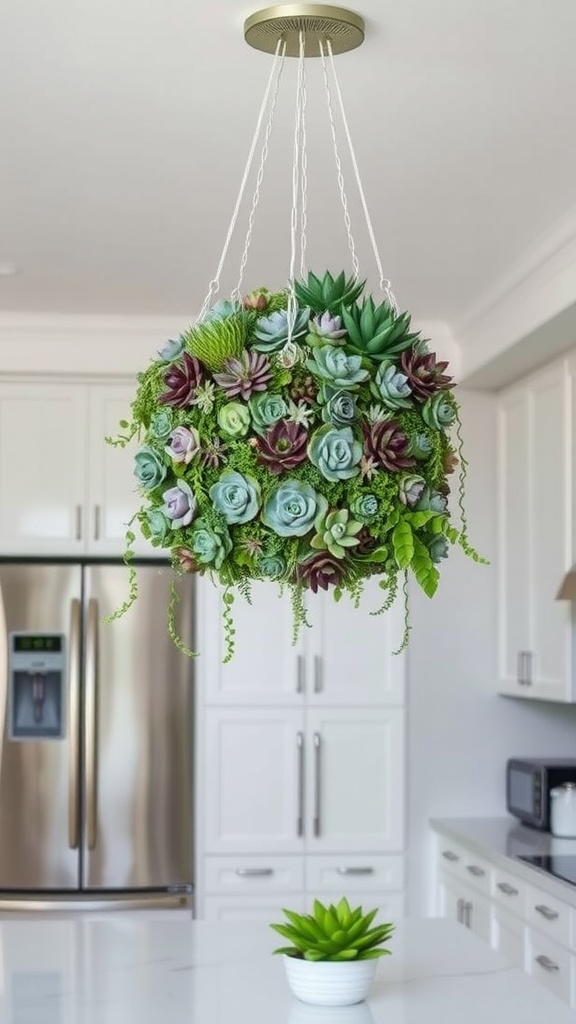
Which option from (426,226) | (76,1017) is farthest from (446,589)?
Result: (76,1017)

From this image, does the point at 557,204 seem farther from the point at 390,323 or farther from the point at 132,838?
the point at 132,838

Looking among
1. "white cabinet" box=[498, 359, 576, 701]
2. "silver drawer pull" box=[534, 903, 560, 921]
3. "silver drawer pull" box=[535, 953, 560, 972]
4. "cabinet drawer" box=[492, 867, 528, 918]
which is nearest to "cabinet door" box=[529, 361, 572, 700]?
"white cabinet" box=[498, 359, 576, 701]

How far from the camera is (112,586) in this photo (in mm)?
4941

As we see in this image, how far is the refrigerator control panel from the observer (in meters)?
4.91

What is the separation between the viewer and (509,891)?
170 inches

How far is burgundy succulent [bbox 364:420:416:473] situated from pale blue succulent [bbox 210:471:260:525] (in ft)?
0.53

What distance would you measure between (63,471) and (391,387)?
327 centimetres

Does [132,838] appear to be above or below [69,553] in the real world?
below

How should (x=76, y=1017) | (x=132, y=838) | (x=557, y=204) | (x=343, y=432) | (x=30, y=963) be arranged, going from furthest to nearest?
(x=132, y=838), (x=557, y=204), (x=30, y=963), (x=76, y=1017), (x=343, y=432)

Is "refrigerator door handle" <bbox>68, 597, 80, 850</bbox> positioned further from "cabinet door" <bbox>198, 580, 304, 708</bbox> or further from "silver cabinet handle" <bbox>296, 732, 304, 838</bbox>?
"silver cabinet handle" <bbox>296, 732, 304, 838</bbox>

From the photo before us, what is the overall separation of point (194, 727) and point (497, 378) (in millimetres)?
1644

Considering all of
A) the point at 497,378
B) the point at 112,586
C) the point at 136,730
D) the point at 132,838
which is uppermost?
the point at 497,378

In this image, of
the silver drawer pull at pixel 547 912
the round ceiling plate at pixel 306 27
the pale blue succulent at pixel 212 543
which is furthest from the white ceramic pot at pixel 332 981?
the round ceiling plate at pixel 306 27

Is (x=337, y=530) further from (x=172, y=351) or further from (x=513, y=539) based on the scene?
(x=513, y=539)
